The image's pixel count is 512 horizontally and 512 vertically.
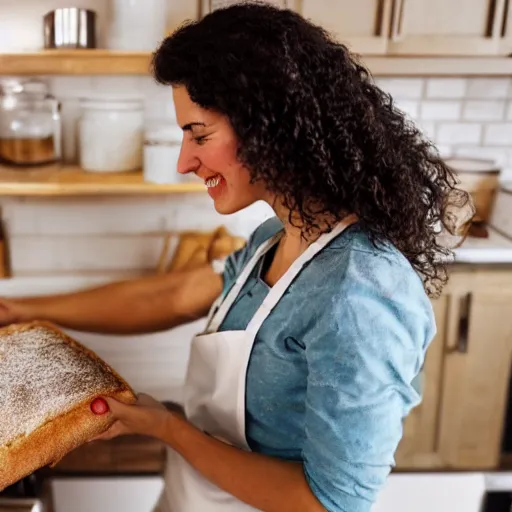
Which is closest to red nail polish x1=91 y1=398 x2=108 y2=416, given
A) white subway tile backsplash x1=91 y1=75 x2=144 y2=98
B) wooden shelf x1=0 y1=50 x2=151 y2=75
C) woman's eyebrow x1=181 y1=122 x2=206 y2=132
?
woman's eyebrow x1=181 y1=122 x2=206 y2=132

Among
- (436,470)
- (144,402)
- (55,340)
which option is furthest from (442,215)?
(436,470)

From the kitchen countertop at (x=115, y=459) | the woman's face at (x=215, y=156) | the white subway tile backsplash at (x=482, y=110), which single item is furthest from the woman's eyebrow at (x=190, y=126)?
the white subway tile backsplash at (x=482, y=110)

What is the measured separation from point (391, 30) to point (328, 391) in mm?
1360

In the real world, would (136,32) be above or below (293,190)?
above

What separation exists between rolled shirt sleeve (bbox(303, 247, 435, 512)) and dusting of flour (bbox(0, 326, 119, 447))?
1.12 feet

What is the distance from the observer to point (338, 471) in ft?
2.57

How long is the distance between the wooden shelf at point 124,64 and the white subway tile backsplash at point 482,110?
0.33 meters

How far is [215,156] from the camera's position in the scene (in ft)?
2.81

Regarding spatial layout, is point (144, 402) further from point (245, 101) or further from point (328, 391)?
point (245, 101)

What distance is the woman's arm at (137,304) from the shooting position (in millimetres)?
1242

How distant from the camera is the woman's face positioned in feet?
2.75

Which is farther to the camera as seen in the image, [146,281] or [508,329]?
[508,329]

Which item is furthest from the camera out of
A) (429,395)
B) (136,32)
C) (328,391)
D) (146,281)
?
(429,395)

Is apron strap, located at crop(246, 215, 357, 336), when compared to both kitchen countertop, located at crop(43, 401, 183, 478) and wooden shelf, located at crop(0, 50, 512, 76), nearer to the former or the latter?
wooden shelf, located at crop(0, 50, 512, 76)
